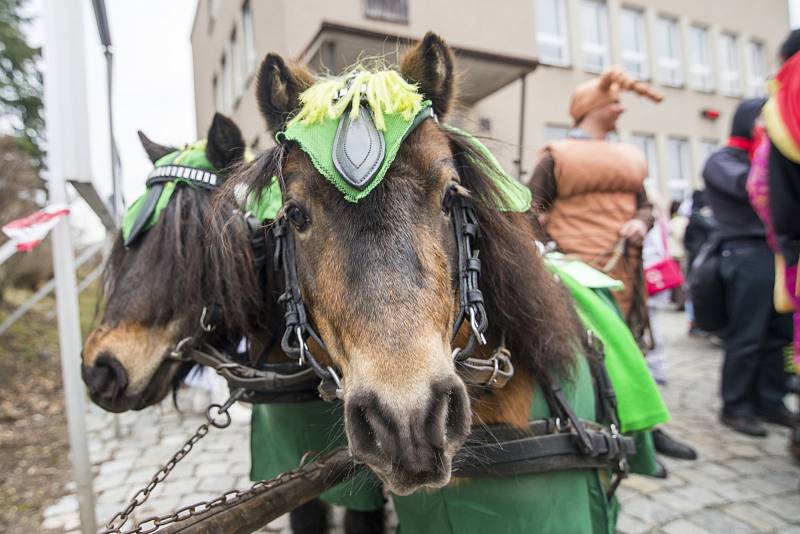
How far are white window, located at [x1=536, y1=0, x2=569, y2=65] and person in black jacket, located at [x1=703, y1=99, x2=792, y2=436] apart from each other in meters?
10.2

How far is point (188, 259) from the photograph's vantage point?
1779 millimetres

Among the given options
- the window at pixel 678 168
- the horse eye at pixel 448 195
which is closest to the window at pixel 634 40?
the window at pixel 678 168

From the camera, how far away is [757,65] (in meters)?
17.2

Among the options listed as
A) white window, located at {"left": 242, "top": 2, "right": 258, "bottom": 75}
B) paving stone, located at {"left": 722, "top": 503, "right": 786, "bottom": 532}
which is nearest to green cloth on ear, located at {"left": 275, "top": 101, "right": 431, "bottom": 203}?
paving stone, located at {"left": 722, "top": 503, "right": 786, "bottom": 532}

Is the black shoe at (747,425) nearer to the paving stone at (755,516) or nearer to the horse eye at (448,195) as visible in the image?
the paving stone at (755,516)

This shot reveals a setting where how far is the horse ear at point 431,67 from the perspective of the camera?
1355mm

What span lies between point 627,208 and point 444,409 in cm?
269

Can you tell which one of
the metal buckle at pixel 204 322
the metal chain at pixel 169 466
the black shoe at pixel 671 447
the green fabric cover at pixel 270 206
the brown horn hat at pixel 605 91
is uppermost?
the brown horn hat at pixel 605 91

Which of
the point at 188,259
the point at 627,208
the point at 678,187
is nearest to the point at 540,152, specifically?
the point at 627,208

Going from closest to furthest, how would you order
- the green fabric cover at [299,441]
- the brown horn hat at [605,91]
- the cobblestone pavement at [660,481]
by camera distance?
the green fabric cover at [299,441] < the cobblestone pavement at [660,481] < the brown horn hat at [605,91]

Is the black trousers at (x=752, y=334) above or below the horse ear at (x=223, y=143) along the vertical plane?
below

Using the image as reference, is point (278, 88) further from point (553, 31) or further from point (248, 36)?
point (553, 31)

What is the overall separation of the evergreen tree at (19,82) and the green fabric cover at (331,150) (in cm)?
1224

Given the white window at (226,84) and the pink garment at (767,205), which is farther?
the white window at (226,84)
